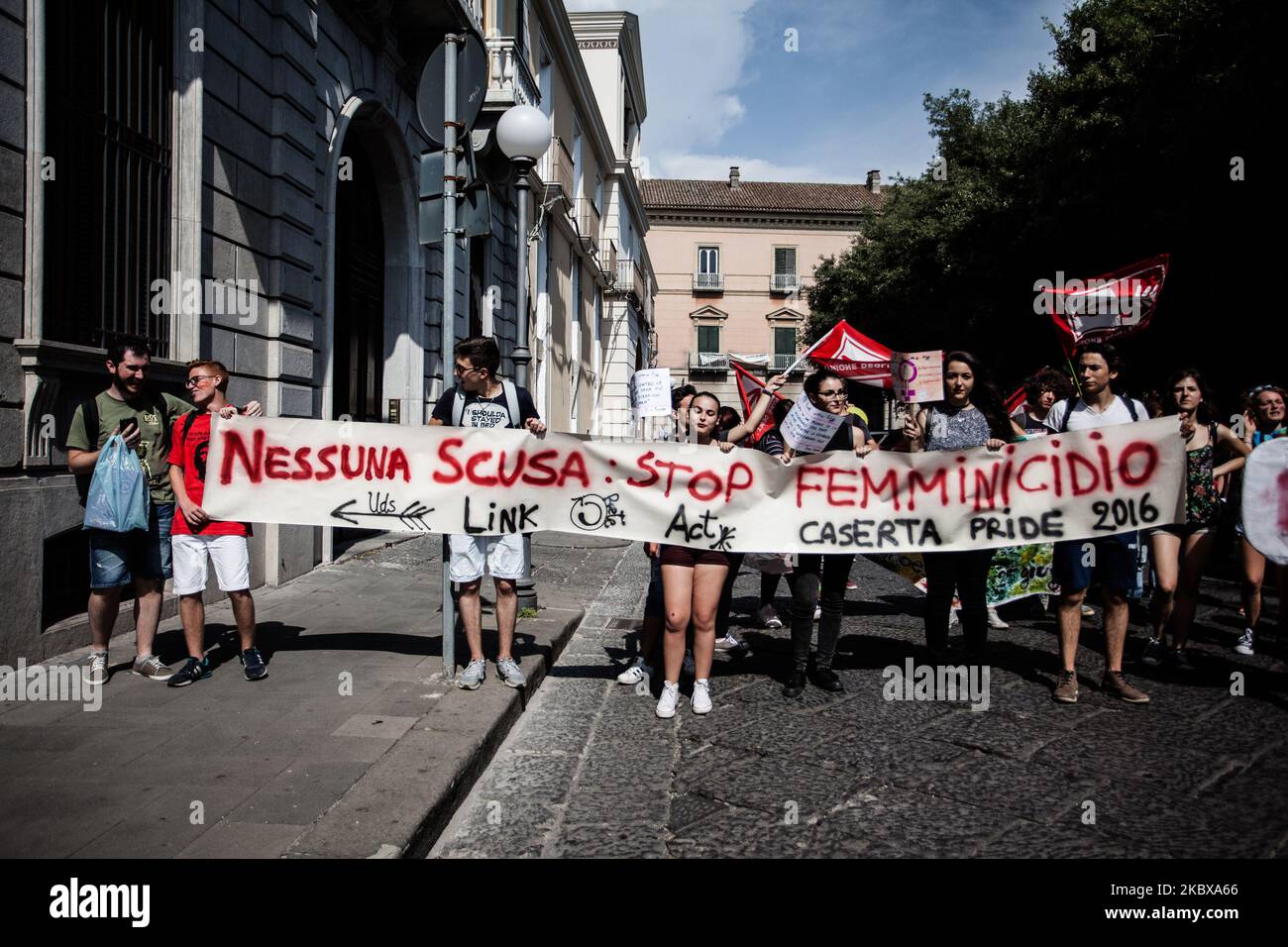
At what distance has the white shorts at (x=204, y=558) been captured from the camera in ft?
16.6

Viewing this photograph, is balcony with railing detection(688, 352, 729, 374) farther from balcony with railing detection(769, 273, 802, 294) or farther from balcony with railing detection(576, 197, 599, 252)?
balcony with railing detection(576, 197, 599, 252)

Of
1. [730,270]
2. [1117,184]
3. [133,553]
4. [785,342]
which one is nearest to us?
[133,553]

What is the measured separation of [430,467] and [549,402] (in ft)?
57.4

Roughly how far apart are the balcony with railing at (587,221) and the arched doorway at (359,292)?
14346 mm

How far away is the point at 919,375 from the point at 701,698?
96.9 inches

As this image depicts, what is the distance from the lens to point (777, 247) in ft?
191

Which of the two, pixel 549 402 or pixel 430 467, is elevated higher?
pixel 549 402

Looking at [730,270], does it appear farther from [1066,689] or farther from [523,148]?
[1066,689]

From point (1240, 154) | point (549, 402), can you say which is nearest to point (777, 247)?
point (549, 402)

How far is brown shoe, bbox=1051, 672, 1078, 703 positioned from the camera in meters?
5.16

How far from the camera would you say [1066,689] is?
5.18 metres

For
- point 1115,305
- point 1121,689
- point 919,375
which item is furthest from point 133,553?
point 1115,305
